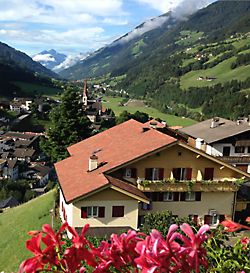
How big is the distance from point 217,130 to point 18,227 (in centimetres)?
2127

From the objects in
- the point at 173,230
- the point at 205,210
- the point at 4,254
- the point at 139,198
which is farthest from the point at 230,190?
the point at 173,230

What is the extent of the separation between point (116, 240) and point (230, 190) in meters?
24.4

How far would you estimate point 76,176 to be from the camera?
25953 mm

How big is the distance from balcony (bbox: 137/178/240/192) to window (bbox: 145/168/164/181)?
0.49 meters

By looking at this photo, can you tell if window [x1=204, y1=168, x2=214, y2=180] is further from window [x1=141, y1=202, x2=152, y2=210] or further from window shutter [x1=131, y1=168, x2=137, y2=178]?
window shutter [x1=131, y1=168, x2=137, y2=178]

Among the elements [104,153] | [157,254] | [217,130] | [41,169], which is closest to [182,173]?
[104,153]

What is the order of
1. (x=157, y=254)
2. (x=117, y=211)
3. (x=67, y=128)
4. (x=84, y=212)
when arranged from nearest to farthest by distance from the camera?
(x=157, y=254) → (x=84, y=212) → (x=117, y=211) → (x=67, y=128)

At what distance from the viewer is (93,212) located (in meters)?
24.0

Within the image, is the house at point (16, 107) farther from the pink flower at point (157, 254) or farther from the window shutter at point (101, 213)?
the pink flower at point (157, 254)

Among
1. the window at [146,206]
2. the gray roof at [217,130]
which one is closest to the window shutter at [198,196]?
the window at [146,206]

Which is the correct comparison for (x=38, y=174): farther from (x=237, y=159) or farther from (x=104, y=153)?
(x=104, y=153)

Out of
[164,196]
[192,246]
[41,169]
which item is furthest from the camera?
[41,169]

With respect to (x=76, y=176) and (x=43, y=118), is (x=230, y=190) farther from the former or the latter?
(x=43, y=118)

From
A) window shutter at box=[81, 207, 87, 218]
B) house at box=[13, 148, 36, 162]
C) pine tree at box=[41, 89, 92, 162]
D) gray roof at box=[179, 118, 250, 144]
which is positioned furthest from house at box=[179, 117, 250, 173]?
house at box=[13, 148, 36, 162]
